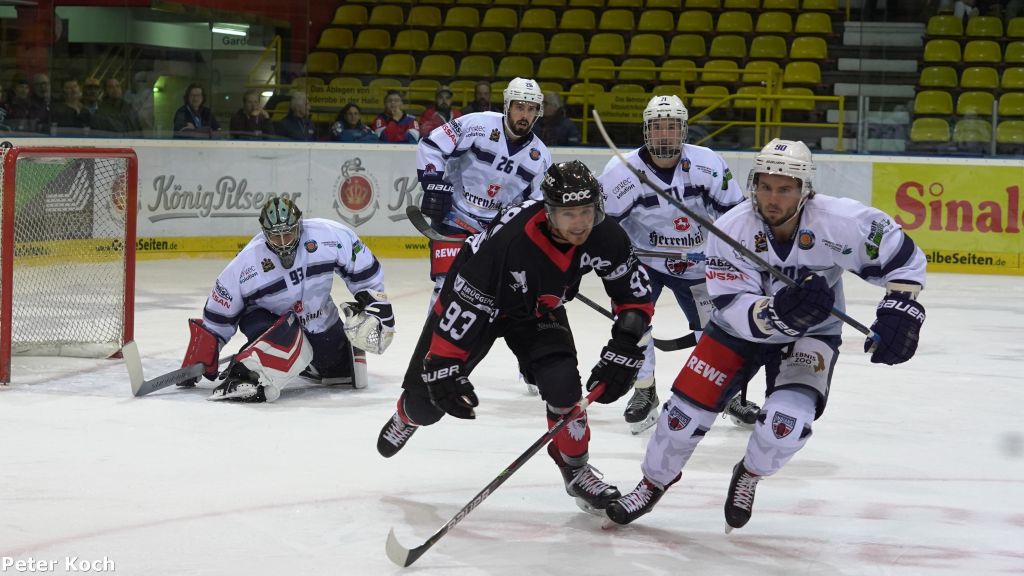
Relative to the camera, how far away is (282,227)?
5129 mm

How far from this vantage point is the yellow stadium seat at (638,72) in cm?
1243

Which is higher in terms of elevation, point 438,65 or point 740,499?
point 438,65

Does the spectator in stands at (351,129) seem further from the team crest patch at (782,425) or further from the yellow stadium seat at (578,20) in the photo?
the team crest patch at (782,425)

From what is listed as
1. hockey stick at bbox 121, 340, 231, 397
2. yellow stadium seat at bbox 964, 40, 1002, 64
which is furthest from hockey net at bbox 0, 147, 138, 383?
yellow stadium seat at bbox 964, 40, 1002, 64

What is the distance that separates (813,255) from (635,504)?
31.7 inches

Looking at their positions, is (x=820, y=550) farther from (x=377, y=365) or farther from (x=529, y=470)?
(x=377, y=365)

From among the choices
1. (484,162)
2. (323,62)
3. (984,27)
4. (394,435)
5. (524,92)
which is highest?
(984,27)

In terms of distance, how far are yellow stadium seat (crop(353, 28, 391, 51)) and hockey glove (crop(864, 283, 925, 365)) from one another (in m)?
10.4

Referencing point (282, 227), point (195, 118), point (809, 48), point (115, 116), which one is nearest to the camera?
point (282, 227)

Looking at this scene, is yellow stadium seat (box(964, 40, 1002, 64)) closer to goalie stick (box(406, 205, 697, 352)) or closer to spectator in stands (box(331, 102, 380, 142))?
spectator in stands (box(331, 102, 380, 142))

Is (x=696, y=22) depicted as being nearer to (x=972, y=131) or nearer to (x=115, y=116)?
(x=972, y=131)

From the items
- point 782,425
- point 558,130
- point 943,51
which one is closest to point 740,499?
point 782,425

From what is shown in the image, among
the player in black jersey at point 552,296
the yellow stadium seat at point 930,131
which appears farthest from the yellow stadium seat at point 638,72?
the player in black jersey at point 552,296

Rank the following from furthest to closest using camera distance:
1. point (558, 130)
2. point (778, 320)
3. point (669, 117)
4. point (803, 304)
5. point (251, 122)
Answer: point (558, 130) < point (251, 122) < point (669, 117) < point (778, 320) < point (803, 304)
